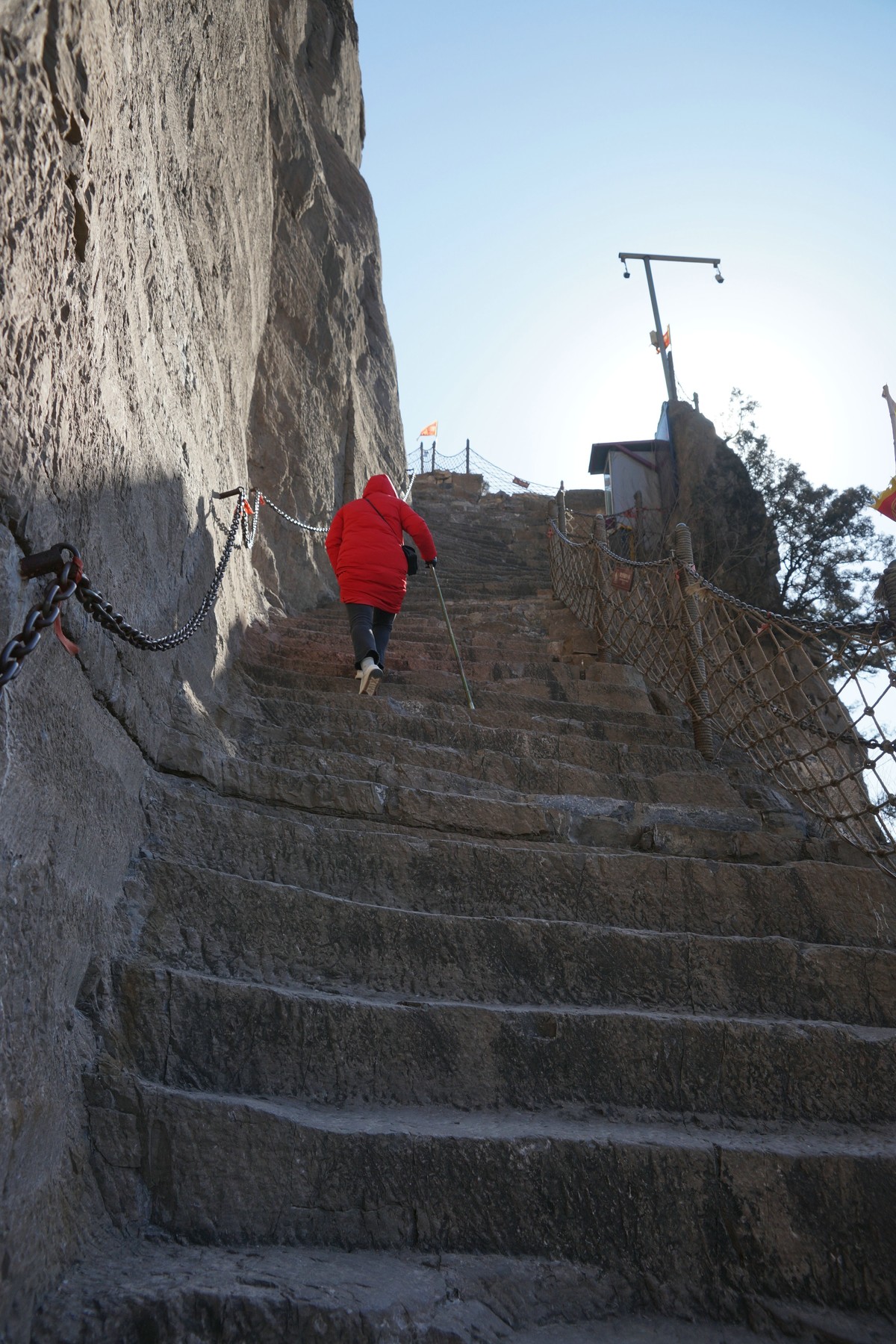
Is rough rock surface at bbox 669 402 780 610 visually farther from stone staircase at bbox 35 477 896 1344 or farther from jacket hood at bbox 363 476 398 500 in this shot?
stone staircase at bbox 35 477 896 1344

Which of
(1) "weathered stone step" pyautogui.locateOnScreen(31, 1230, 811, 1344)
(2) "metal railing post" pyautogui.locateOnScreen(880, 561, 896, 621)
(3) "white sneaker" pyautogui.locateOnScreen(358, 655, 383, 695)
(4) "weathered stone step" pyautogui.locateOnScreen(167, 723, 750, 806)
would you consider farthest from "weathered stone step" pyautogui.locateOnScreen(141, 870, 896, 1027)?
(3) "white sneaker" pyautogui.locateOnScreen(358, 655, 383, 695)

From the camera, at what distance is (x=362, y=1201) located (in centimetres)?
169

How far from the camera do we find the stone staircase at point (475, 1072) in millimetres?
1603

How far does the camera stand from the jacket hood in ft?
16.9

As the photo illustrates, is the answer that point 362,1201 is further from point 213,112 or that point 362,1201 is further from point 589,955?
point 213,112

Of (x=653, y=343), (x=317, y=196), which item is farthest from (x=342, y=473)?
(x=653, y=343)

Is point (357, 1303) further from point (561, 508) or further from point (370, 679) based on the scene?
point (561, 508)

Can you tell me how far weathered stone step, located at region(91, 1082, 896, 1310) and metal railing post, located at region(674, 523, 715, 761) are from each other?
2.54 meters

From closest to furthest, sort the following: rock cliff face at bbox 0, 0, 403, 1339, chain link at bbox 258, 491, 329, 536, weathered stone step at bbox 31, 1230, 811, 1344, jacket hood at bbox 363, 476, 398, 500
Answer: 1. weathered stone step at bbox 31, 1230, 811, 1344
2. rock cliff face at bbox 0, 0, 403, 1339
3. jacket hood at bbox 363, 476, 398, 500
4. chain link at bbox 258, 491, 329, 536

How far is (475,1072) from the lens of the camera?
6.63 feet

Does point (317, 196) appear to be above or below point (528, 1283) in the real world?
above

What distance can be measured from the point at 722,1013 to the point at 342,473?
23.2 feet

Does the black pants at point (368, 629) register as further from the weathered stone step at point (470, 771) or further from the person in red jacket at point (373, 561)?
the weathered stone step at point (470, 771)

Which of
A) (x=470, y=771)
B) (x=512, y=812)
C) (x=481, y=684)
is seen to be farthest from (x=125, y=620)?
(x=481, y=684)
